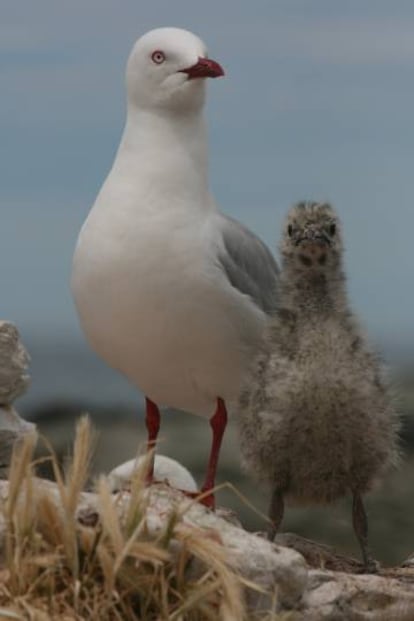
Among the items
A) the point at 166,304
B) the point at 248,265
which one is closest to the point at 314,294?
the point at 166,304

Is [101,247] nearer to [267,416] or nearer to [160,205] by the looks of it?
[160,205]

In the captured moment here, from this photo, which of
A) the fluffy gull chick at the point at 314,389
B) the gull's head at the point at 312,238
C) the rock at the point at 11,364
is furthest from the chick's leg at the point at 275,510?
the rock at the point at 11,364

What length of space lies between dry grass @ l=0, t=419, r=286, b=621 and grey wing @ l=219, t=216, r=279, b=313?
5.30 feet

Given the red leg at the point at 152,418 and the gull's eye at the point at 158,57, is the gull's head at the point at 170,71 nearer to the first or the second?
the gull's eye at the point at 158,57

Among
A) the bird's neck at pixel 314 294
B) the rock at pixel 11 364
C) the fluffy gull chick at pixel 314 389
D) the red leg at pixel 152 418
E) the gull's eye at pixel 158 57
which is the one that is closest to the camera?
the fluffy gull chick at pixel 314 389

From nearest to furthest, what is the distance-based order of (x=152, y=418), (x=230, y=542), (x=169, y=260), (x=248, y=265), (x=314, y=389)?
(x=230, y=542) < (x=314, y=389) < (x=169, y=260) < (x=248, y=265) < (x=152, y=418)

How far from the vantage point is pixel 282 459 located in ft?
19.2

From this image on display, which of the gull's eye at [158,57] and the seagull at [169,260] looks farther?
the gull's eye at [158,57]

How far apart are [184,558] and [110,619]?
291mm

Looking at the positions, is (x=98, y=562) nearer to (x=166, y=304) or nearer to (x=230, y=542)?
(x=230, y=542)

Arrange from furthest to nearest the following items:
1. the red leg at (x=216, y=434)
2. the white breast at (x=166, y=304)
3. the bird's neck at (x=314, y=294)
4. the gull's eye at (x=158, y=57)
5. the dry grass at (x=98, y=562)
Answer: the red leg at (x=216, y=434) < the gull's eye at (x=158, y=57) < the white breast at (x=166, y=304) < the bird's neck at (x=314, y=294) < the dry grass at (x=98, y=562)

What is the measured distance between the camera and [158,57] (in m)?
6.41

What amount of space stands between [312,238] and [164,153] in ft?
3.11

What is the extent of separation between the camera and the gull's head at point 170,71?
635cm
